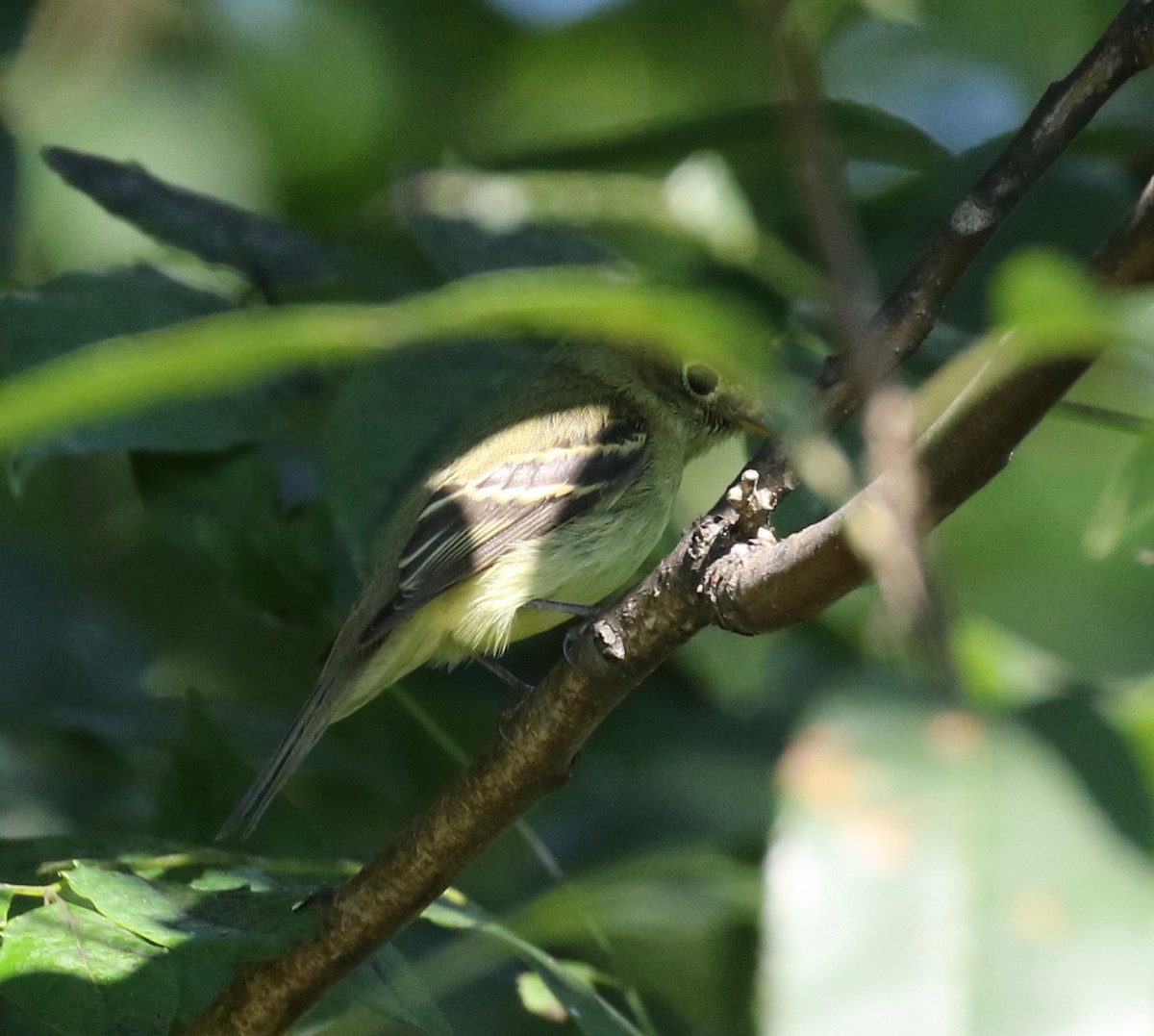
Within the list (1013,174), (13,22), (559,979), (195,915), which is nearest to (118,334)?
(13,22)

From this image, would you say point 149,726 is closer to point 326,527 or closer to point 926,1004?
point 326,527

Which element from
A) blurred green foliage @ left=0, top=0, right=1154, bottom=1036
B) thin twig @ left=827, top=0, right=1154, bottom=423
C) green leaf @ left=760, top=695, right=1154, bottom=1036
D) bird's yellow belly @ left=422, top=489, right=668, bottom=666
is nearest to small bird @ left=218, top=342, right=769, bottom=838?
bird's yellow belly @ left=422, top=489, right=668, bottom=666

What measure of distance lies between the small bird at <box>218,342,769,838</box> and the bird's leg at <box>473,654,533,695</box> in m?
0.03

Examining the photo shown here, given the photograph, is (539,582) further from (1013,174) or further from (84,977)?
(1013,174)

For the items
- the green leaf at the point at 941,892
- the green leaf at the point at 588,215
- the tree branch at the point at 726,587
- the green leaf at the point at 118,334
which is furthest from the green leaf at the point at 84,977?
the green leaf at the point at 588,215

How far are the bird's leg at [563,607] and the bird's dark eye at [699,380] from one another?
0.68 meters

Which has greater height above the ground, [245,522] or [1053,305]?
[1053,305]

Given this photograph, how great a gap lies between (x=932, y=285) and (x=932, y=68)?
10.2ft

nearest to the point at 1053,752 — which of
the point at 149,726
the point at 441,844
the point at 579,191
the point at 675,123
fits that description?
the point at 441,844

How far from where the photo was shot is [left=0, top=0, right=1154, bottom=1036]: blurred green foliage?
138 cm

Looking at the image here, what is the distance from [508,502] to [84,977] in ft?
6.24

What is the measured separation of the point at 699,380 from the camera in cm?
400

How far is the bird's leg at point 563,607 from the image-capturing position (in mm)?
3453

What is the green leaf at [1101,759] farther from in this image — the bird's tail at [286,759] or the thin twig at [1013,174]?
the bird's tail at [286,759]
